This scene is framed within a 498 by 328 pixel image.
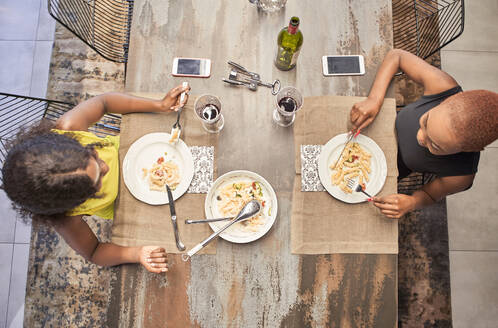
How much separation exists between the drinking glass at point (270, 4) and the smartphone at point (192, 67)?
1.23 feet

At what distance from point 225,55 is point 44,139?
0.83m

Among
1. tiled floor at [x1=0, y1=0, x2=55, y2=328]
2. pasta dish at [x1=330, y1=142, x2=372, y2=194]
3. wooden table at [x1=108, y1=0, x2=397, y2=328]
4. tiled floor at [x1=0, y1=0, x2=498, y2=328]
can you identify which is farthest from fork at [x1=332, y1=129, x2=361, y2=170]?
tiled floor at [x1=0, y1=0, x2=55, y2=328]

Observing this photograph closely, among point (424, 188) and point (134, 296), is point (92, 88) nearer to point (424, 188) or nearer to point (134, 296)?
point (134, 296)

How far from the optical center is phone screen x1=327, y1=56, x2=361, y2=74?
135 cm

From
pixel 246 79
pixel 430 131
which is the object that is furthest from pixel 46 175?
pixel 430 131

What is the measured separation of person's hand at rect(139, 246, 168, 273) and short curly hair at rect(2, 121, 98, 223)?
0.32 metres

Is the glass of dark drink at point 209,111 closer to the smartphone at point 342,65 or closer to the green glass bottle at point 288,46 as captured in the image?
the green glass bottle at point 288,46

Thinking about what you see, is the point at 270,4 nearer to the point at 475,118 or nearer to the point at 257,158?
the point at 257,158

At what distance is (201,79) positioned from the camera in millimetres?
1334

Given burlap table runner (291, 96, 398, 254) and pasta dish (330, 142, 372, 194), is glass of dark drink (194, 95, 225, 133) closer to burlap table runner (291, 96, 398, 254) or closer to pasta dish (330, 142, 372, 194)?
burlap table runner (291, 96, 398, 254)

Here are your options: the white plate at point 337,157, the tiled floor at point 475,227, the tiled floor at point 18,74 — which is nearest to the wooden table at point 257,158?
the white plate at point 337,157

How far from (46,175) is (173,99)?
0.57 metres

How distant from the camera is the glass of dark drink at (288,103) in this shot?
1215mm

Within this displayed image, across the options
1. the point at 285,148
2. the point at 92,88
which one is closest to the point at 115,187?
the point at 285,148
